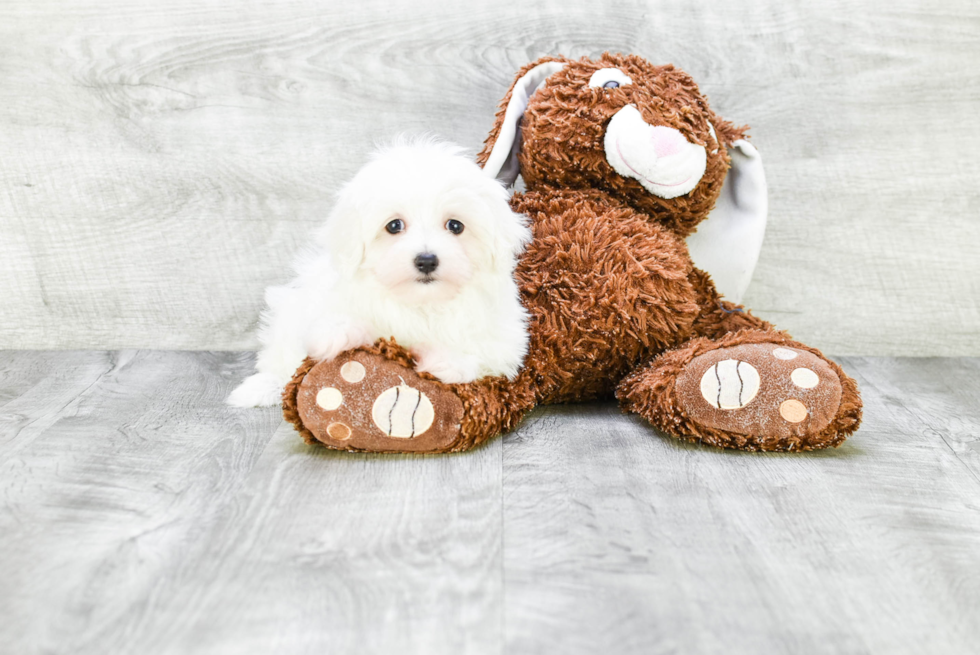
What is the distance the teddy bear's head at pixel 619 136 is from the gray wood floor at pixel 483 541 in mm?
357

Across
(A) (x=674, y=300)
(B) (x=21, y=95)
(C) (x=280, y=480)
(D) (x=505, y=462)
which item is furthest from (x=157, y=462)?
(B) (x=21, y=95)

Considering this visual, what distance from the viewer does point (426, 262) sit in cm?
102

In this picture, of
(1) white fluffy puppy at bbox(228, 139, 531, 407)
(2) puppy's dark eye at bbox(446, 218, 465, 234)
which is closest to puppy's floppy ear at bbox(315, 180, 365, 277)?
(1) white fluffy puppy at bbox(228, 139, 531, 407)

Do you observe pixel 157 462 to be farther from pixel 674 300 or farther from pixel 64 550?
pixel 674 300

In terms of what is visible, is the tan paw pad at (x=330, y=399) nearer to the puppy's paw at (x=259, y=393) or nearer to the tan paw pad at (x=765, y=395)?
the puppy's paw at (x=259, y=393)

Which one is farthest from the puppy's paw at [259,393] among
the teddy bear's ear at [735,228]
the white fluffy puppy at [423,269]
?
the teddy bear's ear at [735,228]

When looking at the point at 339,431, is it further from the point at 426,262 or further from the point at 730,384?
the point at 730,384

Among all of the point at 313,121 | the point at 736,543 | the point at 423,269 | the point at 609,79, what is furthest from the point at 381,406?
the point at 313,121

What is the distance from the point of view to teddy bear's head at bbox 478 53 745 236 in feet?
4.07

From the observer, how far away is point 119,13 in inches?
60.4

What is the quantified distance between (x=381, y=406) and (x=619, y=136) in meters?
0.52

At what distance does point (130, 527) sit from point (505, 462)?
44cm

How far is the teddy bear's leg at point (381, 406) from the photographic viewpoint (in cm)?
106

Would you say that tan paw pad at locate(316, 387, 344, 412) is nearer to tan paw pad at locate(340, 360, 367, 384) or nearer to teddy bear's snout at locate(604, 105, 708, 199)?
tan paw pad at locate(340, 360, 367, 384)
